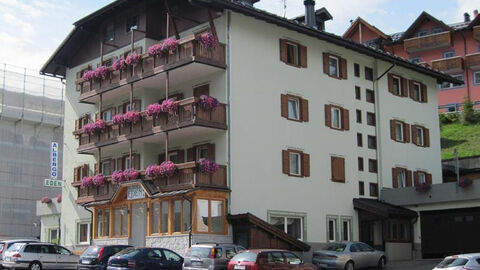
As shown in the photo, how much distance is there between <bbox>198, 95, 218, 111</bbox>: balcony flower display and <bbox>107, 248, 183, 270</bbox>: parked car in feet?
22.4

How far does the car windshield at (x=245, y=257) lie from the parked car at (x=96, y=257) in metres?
6.17

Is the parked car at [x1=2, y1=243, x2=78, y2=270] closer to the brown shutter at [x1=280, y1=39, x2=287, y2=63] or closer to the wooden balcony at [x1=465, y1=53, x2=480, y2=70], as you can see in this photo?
the brown shutter at [x1=280, y1=39, x2=287, y2=63]

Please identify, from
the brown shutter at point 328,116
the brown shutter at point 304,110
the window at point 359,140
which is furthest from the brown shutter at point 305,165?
the window at point 359,140

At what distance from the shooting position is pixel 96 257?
1040 inches

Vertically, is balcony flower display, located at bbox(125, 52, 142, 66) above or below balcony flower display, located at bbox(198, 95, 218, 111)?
above

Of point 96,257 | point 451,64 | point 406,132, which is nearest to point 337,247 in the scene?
point 96,257

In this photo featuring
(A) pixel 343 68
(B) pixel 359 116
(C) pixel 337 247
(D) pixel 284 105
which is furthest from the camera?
(B) pixel 359 116

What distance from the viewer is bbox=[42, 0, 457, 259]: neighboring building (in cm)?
2994

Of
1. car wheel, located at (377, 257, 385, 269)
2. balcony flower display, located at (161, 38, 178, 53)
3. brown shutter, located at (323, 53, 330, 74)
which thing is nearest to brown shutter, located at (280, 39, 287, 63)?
brown shutter, located at (323, 53, 330, 74)

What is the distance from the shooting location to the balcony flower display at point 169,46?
3064 centimetres

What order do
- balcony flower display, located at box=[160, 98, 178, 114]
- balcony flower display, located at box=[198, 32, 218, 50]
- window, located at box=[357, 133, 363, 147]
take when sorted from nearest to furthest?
balcony flower display, located at box=[198, 32, 218, 50], balcony flower display, located at box=[160, 98, 178, 114], window, located at box=[357, 133, 363, 147]

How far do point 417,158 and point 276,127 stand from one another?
12161 mm

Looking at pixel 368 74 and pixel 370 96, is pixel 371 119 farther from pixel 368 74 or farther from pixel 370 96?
pixel 368 74

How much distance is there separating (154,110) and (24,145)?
31.4 meters
